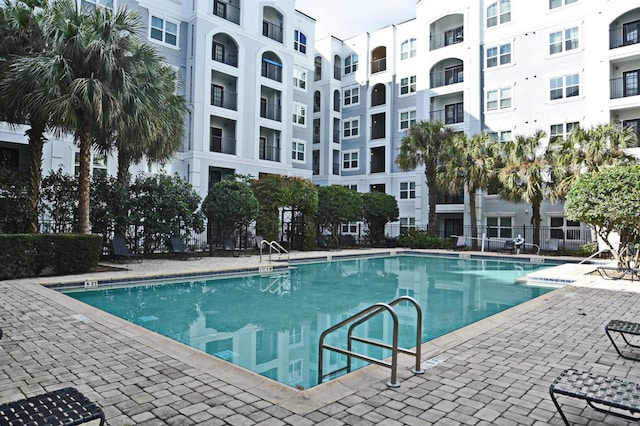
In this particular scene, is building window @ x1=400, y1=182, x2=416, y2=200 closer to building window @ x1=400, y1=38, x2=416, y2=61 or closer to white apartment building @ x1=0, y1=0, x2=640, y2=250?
white apartment building @ x1=0, y1=0, x2=640, y2=250

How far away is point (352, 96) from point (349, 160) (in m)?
5.31

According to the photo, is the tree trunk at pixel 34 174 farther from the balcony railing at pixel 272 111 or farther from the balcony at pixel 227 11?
the balcony railing at pixel 272 111

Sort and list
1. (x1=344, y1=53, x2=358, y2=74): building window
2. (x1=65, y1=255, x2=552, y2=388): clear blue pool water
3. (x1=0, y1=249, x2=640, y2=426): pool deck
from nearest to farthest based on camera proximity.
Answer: (x1=0, y1=249, x2=640, y2=426): pool deck, (x1=65, y1=255, x2=552, y2=388): clear blue pool water, (x1=344, y1=53, x2=358, y2=74): building window

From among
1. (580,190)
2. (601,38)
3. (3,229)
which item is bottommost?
(3,229)

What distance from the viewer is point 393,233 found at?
3203 centimetres

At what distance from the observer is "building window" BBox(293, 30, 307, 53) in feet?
105

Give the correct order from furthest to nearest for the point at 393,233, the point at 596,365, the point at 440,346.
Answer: the point at 393,233, the point at 440,346, the point at 596,365

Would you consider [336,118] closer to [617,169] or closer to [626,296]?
[617,169]

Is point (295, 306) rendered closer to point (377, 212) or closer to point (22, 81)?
point (22, 81)

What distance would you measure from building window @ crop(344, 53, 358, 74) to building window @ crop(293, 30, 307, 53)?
196 inches

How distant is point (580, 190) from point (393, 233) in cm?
1976

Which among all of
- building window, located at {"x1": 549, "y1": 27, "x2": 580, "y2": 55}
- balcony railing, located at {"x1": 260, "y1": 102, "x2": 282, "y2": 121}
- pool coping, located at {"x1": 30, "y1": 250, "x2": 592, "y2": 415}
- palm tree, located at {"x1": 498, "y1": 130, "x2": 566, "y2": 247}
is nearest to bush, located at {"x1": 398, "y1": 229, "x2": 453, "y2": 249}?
palm tree, located at {"x1": 498, "y1": 130, "x2": 566, "y2": 247}

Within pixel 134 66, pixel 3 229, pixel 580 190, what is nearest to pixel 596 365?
pixel 580 190

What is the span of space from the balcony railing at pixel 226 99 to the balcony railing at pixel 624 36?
857 inches
